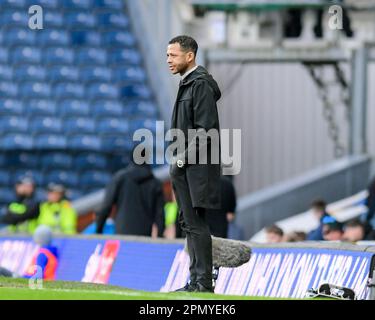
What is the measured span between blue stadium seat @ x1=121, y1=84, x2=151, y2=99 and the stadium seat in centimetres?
195

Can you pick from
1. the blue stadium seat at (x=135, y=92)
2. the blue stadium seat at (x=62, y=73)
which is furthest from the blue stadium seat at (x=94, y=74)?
the blue stadium seat at (x=135, y=92)

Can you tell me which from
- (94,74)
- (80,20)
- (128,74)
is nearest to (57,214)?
(94,74)

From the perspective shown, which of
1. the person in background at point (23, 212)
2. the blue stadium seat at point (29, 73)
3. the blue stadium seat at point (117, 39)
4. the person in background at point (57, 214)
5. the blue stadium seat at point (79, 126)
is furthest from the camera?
the blue stadium seat at point (117, 39)

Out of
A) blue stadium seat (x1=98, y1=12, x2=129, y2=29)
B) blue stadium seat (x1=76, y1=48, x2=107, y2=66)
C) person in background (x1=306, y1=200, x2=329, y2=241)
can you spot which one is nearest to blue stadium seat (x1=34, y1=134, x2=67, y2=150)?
blue stadium seat (x1=76, y1=48, x2=107, y2=66)

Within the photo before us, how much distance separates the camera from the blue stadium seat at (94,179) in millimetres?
24547

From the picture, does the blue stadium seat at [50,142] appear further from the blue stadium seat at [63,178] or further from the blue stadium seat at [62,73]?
the blue stadium seat at [62,73]

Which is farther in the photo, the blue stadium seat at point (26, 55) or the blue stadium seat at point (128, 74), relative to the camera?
the blue stadium seat at point (128, 74)

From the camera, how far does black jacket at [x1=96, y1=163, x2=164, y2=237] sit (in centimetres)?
1583

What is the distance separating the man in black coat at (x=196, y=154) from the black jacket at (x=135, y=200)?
18.8 feet

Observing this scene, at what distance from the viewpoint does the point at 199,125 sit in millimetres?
9875

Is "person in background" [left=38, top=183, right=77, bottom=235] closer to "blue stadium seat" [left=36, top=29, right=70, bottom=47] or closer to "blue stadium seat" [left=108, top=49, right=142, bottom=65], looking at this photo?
"blue stadium seat" [left=108, top=49, right=142, bottom=65]

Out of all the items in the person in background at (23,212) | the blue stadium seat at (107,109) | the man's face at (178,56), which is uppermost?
the man's face at (178,56)

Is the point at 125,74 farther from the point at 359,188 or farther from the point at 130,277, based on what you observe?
the point at 130,277
